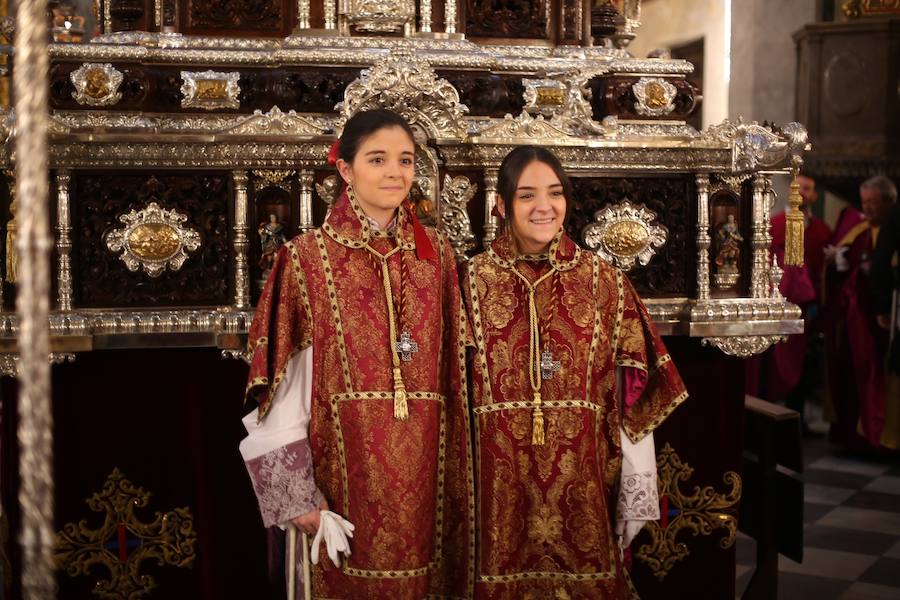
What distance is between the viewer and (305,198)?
3.79 meters

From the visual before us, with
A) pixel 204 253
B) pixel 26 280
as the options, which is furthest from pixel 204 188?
pixel 26 280

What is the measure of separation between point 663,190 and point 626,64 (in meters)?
0.50

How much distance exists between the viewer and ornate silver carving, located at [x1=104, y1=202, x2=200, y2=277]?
374cm

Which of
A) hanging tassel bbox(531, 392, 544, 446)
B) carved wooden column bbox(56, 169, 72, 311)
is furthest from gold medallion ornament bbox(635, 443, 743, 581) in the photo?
carved wooden column bbox(56, 169, 72, 311)

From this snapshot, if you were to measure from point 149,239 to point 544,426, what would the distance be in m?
1.29

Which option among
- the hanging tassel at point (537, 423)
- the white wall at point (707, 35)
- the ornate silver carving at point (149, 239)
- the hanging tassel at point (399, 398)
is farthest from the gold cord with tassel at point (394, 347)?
the white wall at point (707, 35)

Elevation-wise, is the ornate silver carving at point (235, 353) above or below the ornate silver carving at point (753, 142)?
below

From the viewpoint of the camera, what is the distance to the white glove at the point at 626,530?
329cm

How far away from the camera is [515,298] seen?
3.24 m

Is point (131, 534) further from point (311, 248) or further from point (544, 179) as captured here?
point (544, 179)

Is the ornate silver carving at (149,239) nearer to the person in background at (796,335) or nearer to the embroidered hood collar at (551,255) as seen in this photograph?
the embroidered hood collar at (551,255)

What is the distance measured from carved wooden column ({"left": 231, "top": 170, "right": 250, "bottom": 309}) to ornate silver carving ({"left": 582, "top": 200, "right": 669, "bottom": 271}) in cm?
100

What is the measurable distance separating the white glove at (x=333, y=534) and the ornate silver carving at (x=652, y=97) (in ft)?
5.73

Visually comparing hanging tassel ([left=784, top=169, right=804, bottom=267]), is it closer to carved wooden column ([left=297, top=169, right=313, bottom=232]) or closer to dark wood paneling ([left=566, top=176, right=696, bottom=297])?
dark wood paneling ([left=566, top=176, right=696, bottom=297])
